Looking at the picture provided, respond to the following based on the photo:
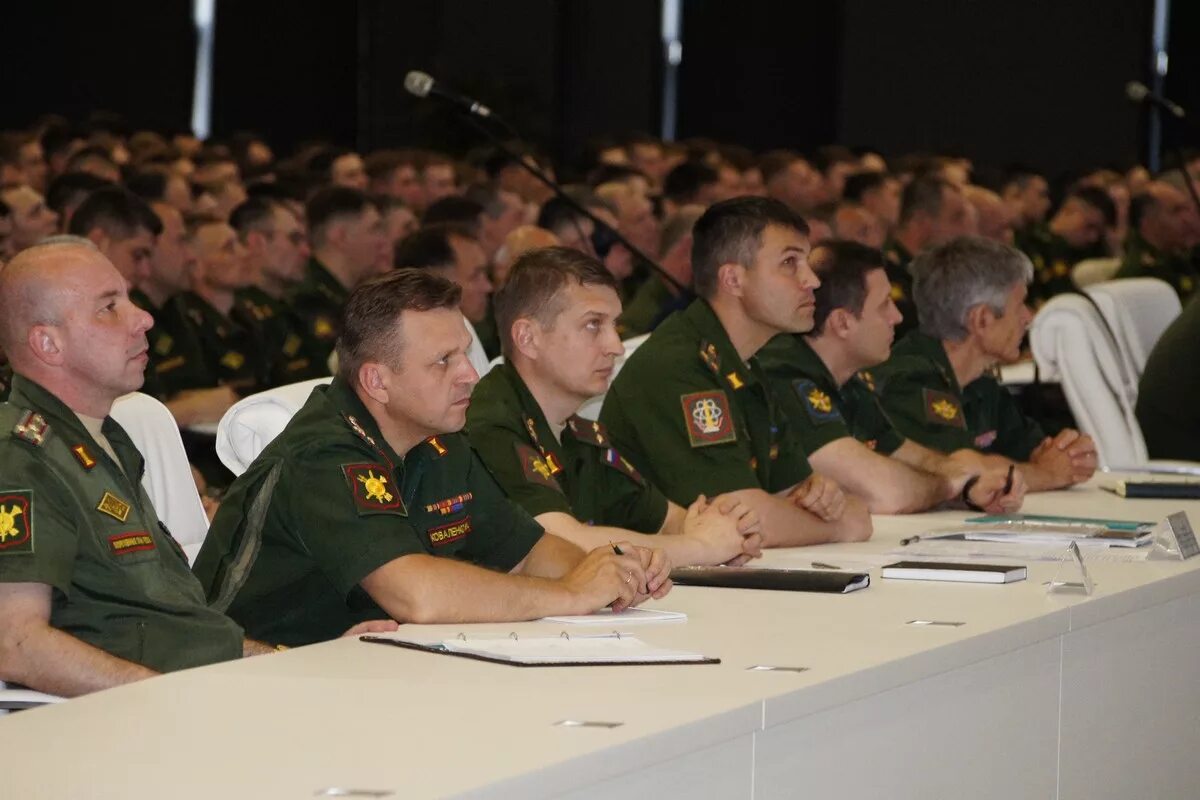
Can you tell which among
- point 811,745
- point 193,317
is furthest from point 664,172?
point 811,745

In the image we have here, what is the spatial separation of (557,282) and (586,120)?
12336mm

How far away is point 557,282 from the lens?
11.3ft

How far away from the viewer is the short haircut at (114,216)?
567 cm

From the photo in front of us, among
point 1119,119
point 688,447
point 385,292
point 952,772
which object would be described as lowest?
point 952,772

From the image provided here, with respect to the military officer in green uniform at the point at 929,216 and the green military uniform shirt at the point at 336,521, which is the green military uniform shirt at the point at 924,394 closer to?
the green military uniform shirt at the point at 336,521

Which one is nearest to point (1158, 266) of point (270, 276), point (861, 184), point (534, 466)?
point (861, 184)

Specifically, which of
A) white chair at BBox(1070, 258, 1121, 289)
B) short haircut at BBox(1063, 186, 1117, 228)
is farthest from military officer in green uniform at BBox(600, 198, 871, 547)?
short haircut at BBox(1063, 186, 1117, 228)

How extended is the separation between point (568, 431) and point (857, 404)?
3.65 ft

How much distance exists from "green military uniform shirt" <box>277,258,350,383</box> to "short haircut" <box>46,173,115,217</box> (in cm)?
106

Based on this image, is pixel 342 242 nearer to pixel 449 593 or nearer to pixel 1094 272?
pixel 1094 272

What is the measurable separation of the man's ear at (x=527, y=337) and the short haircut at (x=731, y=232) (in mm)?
706

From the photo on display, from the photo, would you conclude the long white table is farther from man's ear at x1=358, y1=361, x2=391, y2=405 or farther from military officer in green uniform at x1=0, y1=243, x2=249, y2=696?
man's ear at x1=358, y1=361, x2=391, y2=405

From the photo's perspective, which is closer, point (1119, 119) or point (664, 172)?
point (664, 172)

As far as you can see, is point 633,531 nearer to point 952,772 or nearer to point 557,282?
point 557,282
